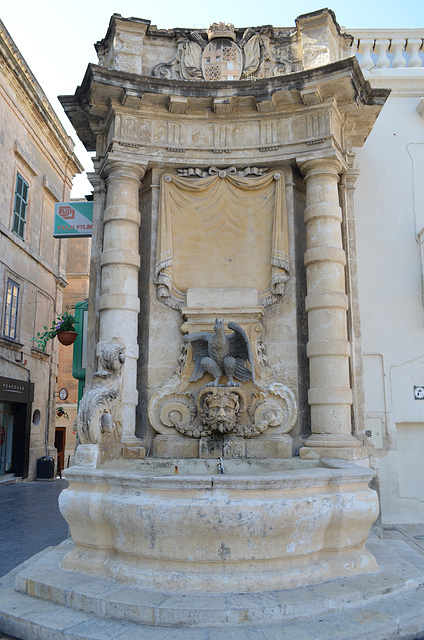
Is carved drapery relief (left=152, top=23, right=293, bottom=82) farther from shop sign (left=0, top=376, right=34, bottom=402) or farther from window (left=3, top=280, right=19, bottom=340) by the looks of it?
shop sign (left=0, top=376, right=34, bottom=402)

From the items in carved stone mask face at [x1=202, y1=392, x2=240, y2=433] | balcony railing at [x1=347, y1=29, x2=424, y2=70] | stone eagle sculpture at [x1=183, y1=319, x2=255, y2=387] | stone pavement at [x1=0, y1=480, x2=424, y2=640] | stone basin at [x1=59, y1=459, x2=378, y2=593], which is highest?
balcony railing at [x1=347, y1=29, x2=424, y2=70]

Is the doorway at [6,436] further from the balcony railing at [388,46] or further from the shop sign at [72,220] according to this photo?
the balcony railing at [388,46]

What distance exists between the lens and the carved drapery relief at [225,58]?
27.4ft

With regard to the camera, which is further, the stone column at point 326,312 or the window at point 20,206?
the window at point 20,206

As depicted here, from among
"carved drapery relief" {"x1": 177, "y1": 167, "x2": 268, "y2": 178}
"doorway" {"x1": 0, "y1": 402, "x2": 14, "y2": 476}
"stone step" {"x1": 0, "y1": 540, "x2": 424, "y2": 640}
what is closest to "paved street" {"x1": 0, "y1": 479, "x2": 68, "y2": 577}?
"stone step" {"x1": 0, "y1": 540, "x2": 424, "y2": 640}

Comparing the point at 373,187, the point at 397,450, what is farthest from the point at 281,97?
the point at 397,450

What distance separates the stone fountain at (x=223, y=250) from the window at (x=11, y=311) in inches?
349

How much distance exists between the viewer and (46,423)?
1947 cm

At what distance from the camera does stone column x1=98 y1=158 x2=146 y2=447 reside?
24.1ft

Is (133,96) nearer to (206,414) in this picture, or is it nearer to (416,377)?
(206,414)

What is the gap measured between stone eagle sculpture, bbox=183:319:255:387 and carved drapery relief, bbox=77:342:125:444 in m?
1.17

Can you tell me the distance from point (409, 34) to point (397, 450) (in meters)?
7.59

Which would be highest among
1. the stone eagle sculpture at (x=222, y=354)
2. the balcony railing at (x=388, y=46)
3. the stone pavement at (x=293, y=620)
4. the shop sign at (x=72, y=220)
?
the balcony railing at (x=388, y=46)

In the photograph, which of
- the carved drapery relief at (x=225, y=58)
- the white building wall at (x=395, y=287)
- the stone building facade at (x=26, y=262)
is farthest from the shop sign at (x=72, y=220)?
the stone building facade at (x=26, y=262)
